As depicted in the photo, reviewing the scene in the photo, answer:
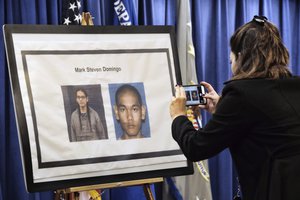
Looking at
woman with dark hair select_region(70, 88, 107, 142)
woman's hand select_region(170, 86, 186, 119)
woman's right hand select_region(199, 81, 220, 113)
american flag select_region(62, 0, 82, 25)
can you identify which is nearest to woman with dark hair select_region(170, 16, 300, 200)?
woman's hand select_region(170, 86, 186, 119)

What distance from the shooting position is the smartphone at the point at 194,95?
5.58ft

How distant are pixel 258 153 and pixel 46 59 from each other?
94 cm

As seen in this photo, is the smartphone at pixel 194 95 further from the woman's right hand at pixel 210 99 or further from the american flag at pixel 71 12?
the american flag at pixel 71 12

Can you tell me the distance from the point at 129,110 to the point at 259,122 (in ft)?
2.46

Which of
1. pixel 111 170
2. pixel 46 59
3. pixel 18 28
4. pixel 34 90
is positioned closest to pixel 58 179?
pixel 111 170

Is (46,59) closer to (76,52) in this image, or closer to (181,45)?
(76,52)

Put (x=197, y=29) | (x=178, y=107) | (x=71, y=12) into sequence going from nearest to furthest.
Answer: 1. (x=178, y=107)
2. (x=71, y=12)
3. (x=197, y=29)

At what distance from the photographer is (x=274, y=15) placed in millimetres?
3469

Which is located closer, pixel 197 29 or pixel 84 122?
pixel 84 122

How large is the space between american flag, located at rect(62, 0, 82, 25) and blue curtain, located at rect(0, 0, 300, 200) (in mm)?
334

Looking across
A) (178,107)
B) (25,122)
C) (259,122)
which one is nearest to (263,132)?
(259,122)

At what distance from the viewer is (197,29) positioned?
305cm

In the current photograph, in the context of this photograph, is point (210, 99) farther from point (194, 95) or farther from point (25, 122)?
point (25, 122)

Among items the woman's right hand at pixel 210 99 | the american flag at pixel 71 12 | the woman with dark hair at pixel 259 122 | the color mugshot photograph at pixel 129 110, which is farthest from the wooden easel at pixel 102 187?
the american flag at pixel 71 12
